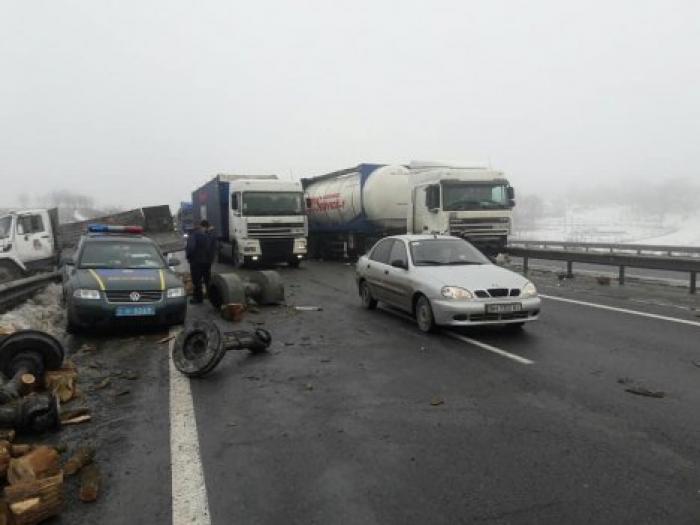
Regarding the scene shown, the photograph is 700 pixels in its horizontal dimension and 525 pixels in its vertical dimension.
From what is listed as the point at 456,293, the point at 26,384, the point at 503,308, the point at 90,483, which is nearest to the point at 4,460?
the point at 90,483

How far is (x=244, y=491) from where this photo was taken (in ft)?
12.3

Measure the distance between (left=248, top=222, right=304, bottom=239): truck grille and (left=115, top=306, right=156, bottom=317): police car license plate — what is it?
11593 mm

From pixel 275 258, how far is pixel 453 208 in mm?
6713

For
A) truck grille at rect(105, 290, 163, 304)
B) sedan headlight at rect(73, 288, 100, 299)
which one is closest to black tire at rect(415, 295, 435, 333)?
truck grille at rect(105, 290, 163, 304)

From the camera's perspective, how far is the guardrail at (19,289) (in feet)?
32.6

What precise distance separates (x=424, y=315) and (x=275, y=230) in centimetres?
1272

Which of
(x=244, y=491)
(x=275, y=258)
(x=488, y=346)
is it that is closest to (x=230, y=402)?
(x=244, y=491)

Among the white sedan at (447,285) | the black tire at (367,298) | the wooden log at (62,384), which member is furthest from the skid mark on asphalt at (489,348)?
the wooden log at (62,384)

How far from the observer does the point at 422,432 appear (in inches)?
188

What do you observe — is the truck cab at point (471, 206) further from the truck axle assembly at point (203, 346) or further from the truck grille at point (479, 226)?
the truck axle assembly at point (203, 346)

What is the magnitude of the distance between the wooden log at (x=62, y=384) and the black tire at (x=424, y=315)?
4.74 m

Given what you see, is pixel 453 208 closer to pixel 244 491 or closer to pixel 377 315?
pixel 377 315

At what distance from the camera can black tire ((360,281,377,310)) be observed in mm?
11220

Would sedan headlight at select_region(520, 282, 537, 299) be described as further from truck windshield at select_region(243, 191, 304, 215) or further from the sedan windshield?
truck windshield at select_region(243, 191, 304, 215)
